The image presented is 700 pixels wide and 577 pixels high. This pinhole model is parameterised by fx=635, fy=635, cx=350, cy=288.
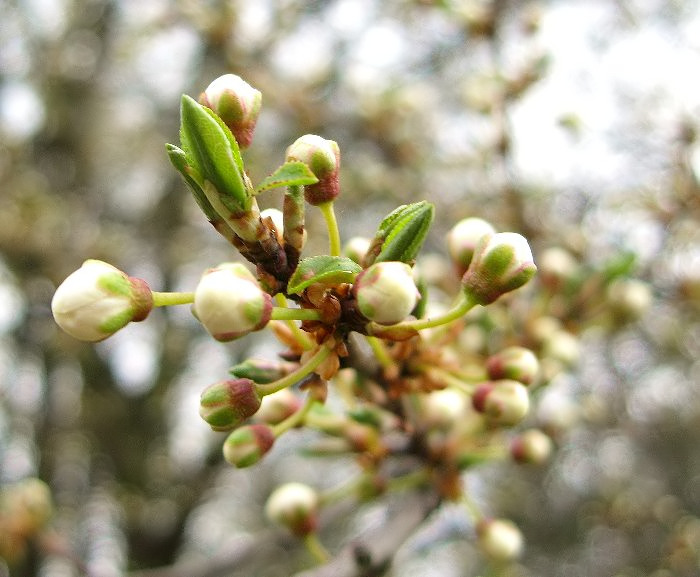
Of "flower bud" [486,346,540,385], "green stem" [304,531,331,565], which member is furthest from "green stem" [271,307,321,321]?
"green stem" [304,531,331,565]

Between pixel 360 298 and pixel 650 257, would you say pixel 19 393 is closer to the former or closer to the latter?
pixel 650 257

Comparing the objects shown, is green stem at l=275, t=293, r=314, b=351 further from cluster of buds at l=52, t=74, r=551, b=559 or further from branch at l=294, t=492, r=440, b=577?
branch at l=294, t=492, r=440, b=577

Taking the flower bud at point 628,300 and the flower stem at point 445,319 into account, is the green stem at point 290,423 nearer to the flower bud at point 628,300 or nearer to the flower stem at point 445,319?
the flower stem at point 445,319

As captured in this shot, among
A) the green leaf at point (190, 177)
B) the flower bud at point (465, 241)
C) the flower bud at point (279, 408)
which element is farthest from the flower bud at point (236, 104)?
the flower bud at point (279, 408)

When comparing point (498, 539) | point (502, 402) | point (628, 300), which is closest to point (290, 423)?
point (502, 402)

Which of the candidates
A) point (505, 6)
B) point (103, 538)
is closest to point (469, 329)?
point (505, 6)

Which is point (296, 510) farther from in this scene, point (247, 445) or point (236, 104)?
point (236, 104)
